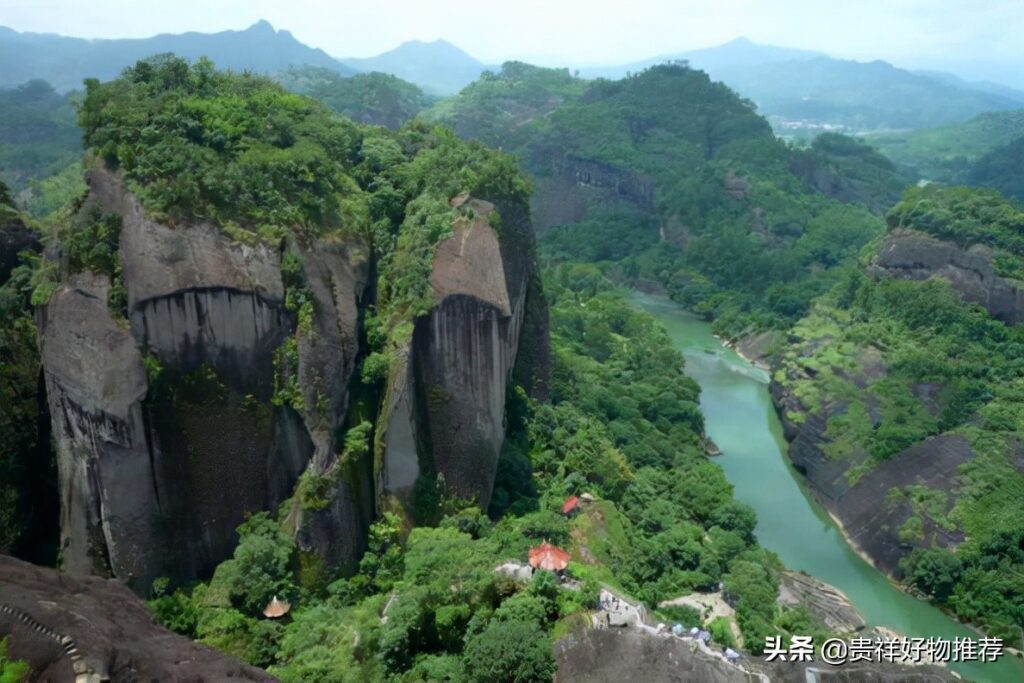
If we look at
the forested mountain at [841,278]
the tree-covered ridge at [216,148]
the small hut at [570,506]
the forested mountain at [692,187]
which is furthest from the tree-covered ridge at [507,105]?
the small hut at [570,506]

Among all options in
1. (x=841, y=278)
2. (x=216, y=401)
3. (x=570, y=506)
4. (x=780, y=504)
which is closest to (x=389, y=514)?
(x=216, y=401)

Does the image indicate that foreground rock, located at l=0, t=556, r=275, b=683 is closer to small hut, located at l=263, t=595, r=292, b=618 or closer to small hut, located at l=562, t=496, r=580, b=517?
small hut, located at l=263, t=595, r=292, b=618

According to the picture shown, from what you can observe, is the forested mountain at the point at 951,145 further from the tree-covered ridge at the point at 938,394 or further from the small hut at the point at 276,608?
the small hut at the point at 276,608

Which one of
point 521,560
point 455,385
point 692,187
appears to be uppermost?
point 692,187

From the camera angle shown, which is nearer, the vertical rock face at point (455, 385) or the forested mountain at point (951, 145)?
the vertical rock face at point (455, 385)

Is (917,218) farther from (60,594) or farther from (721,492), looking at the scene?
(60,594)

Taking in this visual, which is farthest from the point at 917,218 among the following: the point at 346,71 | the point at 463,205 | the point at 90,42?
the point at 90,42

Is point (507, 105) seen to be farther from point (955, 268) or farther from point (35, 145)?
point (955, 268)

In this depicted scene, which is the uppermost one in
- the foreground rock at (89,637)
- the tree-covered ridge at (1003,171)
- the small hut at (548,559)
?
the tree-covered ridge at (1003,171)
